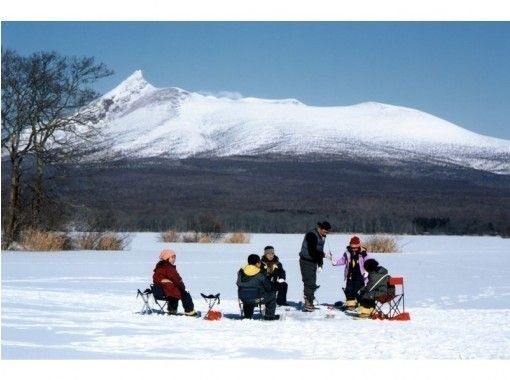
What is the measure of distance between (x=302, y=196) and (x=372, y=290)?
7995cm

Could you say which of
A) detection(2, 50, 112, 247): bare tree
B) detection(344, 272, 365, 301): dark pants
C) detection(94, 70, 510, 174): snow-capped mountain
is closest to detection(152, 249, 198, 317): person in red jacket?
detection(344, 272, 365, 301): dark pants

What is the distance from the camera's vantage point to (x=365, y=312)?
13.5m

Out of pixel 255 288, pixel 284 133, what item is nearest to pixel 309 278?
pixel 255 288

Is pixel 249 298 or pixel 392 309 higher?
pixel 249 298

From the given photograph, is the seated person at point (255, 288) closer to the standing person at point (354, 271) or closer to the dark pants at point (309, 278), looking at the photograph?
the dark pants at point (309, 278)

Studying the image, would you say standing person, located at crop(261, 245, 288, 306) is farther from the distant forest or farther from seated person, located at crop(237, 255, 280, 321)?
the distant forest

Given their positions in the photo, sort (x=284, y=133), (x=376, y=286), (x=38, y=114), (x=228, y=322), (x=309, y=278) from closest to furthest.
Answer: (x=228, y=322) → (x=376, y=286) → (x=309, y=278) → (x=38, y=114) → (x=284, y=133)

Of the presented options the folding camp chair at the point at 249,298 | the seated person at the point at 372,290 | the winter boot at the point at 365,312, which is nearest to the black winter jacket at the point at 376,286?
the seated person at the point at 372,290

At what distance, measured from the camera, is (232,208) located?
8275 cm

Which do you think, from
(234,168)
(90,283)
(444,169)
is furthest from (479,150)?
(90,283)

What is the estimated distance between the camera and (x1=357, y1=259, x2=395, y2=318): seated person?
13570mm

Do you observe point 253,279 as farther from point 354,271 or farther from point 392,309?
point 392,309

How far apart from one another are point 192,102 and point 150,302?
17651 cm
